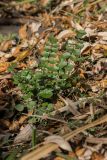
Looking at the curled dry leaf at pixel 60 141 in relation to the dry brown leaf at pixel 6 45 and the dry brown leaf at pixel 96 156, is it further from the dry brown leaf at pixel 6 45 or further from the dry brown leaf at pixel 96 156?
the dry brown leaf at pixel 6 45

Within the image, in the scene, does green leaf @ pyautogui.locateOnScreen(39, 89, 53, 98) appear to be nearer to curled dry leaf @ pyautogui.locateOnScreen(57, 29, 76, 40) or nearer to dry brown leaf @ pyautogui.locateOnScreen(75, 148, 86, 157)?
dry brown leaf @ pyautogui.locateOnScreen(75, 148, 86, 157)

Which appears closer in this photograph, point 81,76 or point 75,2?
point 81,76

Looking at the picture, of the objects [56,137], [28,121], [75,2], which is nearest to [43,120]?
[28,121]

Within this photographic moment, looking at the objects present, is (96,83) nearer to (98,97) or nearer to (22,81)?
(98,97)

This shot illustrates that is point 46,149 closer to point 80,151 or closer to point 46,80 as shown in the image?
point 80,151

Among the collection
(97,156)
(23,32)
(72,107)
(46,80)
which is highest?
(23,32)

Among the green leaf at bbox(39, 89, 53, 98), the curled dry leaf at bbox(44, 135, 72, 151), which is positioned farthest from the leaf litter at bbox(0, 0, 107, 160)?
the green leaf at bbox(39, 89, 53, 98)

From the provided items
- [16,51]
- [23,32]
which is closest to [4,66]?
[16,51]
